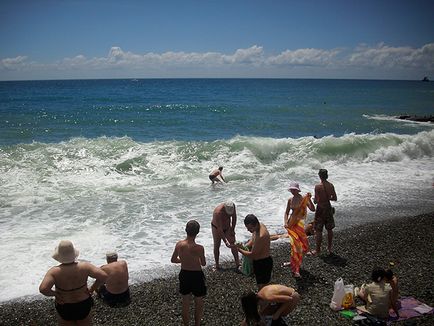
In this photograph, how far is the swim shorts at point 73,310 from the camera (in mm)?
4621

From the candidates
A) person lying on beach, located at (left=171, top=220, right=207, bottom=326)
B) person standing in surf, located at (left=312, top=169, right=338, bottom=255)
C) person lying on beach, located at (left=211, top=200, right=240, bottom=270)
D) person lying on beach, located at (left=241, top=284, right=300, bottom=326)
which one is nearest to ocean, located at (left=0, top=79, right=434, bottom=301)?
person lying on beach, located at (left=211, top=200, right=240, bottom=270)

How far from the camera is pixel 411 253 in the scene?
8633 millimetres

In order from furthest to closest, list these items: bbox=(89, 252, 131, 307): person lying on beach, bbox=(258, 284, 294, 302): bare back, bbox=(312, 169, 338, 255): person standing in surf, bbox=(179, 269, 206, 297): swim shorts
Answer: bbox=(312, 169, 338, 255): person standing in surf < bbox=(89, 252, 131, 307): person lying on beach < bbox=(179, 269, 206, 297): swim shorts < bbox=(258, 284, 294, 302): bare back

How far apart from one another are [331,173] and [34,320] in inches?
542

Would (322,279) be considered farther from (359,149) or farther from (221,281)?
(359,149)

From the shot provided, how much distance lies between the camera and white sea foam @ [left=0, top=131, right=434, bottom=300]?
359 inches

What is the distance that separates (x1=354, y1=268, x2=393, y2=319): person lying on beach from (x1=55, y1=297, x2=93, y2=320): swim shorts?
172 inches

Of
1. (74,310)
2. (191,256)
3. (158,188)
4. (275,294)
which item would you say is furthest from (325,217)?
(158,188)

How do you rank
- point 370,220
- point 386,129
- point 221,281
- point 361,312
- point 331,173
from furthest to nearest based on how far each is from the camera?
1. point 386,129
2. point 331,173
3. point 370,220
4. point 221,281
5. point 361,312

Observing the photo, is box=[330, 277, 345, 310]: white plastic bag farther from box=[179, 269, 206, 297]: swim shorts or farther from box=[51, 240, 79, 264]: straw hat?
box=[51, 240, 79, 264]: straw hat

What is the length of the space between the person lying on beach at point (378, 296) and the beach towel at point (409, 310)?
159 mm

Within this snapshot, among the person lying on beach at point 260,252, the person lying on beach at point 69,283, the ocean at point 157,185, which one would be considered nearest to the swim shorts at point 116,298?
the ocean at point 157,185

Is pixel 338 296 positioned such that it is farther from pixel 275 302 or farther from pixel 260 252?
pixel 275 302

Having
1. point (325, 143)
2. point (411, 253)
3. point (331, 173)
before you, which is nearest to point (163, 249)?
point (411, 253)
